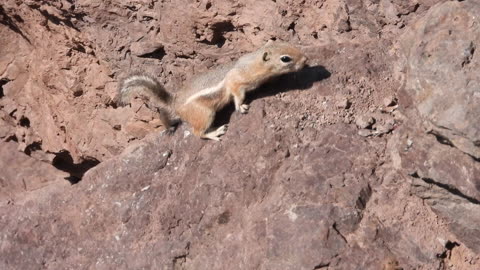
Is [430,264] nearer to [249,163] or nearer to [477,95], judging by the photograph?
[477,95]

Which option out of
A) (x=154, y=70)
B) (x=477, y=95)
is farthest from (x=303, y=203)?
(x=154, y=70)

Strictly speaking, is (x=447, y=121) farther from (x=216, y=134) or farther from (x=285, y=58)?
(x=216, y=134)

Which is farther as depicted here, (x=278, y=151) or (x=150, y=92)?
(x=150, y=92)

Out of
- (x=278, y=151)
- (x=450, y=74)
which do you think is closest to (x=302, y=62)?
(x=278, y=151)

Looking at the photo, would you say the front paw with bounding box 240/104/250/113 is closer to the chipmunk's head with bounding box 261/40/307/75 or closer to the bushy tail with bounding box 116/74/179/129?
the chipmunk's head with bounding box 261/40/307/75

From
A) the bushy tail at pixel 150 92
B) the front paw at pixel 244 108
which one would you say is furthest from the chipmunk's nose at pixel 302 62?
the bushy tail at pixel 150 92
